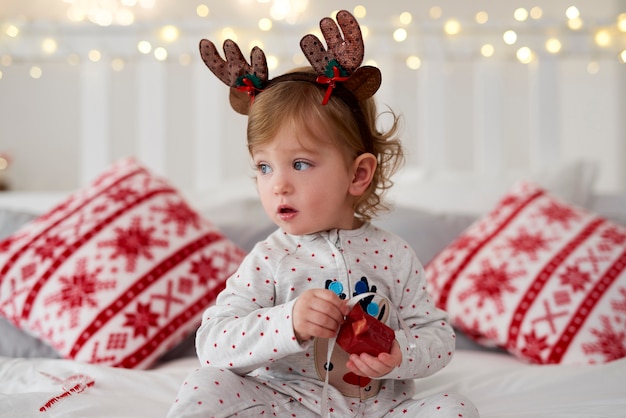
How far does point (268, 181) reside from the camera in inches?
34.8

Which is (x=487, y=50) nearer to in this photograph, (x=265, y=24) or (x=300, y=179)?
(x=265, y=24)

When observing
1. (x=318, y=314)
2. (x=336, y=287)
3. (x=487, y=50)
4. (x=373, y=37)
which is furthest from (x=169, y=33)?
(x=318, y=314)

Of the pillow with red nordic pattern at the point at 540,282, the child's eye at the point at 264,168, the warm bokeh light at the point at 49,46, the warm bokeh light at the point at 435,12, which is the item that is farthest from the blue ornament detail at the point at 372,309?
the warm bokeh light at the point at 435,12

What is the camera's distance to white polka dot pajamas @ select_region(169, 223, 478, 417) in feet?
2.65

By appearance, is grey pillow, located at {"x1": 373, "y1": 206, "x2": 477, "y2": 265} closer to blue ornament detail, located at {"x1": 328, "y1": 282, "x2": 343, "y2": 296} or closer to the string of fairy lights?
blue ornament detail, located at {"x1": 328, "y1": 282, "x2": 343, "y2": 296}

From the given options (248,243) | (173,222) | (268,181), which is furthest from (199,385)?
(248,243)

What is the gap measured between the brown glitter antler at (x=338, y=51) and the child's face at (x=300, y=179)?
0.23 ft

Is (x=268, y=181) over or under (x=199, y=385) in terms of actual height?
over

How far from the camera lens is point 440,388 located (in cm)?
109

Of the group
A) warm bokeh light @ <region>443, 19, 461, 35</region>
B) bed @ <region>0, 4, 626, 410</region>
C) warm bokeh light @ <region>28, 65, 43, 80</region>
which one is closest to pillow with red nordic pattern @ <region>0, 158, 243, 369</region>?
bed @ <region>0, 4, 626, 410</region>

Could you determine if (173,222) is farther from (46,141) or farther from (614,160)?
(614,160)

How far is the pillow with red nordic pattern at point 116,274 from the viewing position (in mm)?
1266

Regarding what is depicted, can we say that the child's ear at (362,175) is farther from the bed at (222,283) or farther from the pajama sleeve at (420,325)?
the bed at (222,283)

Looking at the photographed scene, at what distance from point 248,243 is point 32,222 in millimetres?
468
